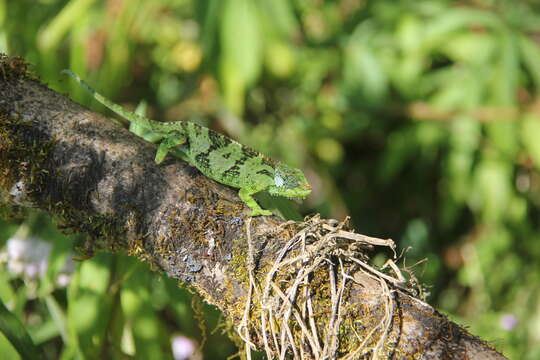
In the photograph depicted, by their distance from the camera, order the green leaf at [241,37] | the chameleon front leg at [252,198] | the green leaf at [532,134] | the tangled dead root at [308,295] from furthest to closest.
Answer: the green leaf at [532,134] → the green leaf at [241,37] → the chameleon front leg at [252,198] → the tangled dead root at [308,295]

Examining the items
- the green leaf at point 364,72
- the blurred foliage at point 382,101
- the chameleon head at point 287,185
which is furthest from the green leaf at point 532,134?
the chameleon head at point 287,185

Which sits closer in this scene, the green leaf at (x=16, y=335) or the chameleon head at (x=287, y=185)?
the green leaf at (x=16, y=335)

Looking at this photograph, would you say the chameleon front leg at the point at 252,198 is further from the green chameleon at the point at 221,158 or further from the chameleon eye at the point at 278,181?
the chameleon eye at the point at 278,181

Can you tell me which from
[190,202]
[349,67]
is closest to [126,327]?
[190,202]

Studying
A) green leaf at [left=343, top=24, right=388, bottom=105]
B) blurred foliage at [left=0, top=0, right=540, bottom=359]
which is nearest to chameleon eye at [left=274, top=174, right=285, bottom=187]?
blurred foliage at [left=0, top=0, right=540, bottom=359]

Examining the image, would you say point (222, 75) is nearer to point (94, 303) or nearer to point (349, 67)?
point (349, 67)

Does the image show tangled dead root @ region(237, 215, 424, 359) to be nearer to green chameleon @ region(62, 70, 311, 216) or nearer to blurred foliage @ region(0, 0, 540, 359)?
green chameleon @ region(62, 70, 311, 216)

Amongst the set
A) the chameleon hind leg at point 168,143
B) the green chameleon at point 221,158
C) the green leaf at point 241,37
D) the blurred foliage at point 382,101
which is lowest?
the blurred foliage at point 382,101
